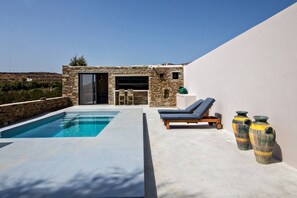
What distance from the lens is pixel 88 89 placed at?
16250mm

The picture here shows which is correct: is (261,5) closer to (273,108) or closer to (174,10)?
(174,10)

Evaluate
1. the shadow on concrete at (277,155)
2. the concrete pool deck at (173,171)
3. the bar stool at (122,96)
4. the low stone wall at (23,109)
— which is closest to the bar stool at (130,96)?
the bar stool at (122,96)

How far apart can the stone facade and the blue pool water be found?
14.0 feet

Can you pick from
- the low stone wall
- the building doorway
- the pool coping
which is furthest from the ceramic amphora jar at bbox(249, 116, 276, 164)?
→ the building doorway

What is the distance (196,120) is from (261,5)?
7429mm

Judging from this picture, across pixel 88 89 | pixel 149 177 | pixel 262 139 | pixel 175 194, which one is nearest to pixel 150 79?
pixel 88 89

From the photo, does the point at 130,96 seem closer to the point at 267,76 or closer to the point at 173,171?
the point at 267,76

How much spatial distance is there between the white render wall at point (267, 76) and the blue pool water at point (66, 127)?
5.18 metres

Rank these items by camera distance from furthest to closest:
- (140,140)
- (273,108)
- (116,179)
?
(140,140), (273,108), (116,179)

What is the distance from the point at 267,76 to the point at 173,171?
10.1ft

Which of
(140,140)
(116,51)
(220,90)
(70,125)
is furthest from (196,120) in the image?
(116,51)

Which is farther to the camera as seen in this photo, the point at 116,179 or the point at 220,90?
the point at 220,90

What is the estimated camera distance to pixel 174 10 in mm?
12641

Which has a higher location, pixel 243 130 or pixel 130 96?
pixel 130 96
